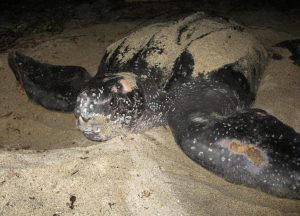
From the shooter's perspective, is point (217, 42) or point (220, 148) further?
point (217, 42)

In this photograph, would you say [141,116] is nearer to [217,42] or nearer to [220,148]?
[220,148]

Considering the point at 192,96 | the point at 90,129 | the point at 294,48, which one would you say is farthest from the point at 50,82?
the point at 294,48

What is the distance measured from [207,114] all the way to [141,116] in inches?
16.3

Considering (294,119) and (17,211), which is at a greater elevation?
(17,211)

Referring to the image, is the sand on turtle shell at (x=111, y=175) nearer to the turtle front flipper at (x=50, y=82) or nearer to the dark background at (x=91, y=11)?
the turtle front flipper at (x=50, y=82)

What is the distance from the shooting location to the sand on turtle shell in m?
1.33

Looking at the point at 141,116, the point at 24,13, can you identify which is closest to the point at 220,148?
the point at 141,116

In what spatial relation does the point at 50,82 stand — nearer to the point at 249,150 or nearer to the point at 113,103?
the point at 113,103

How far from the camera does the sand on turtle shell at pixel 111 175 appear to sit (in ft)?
4.35

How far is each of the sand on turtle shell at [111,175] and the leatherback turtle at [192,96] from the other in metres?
0.08

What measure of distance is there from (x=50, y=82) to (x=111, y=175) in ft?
3.91

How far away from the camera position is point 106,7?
14.2 ft

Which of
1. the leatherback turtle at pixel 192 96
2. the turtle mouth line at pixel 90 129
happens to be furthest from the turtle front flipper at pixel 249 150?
the turtle mouth line at pixel 90 129

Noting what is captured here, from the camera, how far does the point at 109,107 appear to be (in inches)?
67.6
